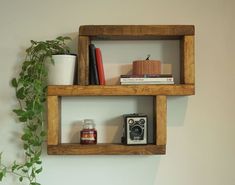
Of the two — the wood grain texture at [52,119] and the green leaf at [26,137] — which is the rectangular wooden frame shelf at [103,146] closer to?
the wood grain texture at [52,119]

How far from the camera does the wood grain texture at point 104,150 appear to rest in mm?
1584

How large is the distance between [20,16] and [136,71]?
0.71m

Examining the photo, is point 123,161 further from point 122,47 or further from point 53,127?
point 122,47

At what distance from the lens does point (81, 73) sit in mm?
1595

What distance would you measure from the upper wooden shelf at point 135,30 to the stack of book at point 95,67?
0.26 feet

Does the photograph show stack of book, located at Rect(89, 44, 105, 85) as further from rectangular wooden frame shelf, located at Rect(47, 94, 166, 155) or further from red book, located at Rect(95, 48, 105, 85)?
rectangular wooden frame shelf, located at Rect(47, 94, 166, 155)

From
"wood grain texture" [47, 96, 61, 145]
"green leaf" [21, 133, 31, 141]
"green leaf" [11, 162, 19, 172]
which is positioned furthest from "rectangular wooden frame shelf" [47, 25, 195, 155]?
"green leaf" [11, 162, 19, 172]

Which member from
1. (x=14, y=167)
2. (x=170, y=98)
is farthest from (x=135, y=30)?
(x=14, y=167)

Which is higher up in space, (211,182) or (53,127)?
(53,127)

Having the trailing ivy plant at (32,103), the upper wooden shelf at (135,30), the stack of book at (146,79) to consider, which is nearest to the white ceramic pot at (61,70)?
the trailing ivy plant at (32,103)

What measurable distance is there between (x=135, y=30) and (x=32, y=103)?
64cm

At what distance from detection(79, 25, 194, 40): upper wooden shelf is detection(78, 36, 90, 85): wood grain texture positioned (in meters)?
0.04

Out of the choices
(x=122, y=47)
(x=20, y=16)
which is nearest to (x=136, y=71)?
(x=122, y=47)

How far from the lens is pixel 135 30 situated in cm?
160
